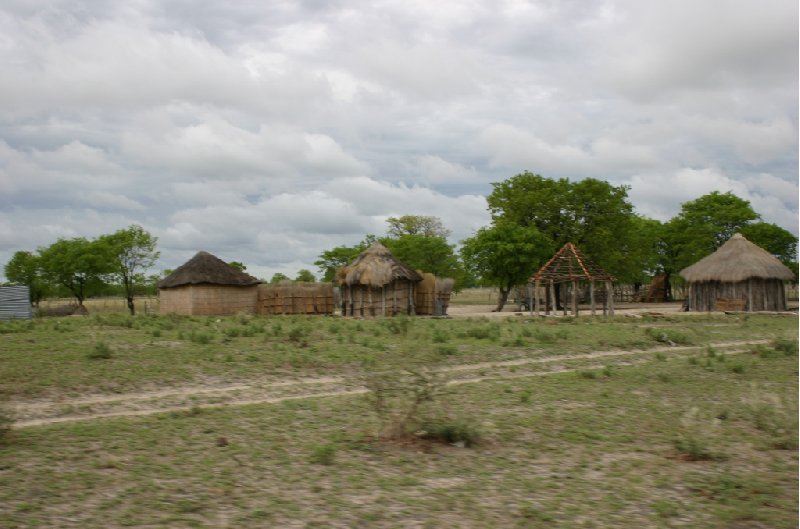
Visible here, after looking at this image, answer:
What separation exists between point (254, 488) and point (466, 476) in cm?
191

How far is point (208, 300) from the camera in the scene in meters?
36.4

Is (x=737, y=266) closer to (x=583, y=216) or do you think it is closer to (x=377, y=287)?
(x=583, y=216)

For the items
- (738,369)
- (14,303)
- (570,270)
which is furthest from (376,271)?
(738,369)

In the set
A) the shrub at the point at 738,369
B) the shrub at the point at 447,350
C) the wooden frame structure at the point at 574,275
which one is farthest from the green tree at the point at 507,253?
the shrub at the point at 738,369

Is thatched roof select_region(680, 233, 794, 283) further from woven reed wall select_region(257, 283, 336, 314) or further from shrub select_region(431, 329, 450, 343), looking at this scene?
shrub select_region(431, 329, 450, 343)

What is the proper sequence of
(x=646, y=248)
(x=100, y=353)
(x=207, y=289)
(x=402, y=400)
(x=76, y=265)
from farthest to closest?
1. (x=646, y=248)
2. (x=76, y=265)
3. (x=207, y=289)
4. (x=100, y=353)
5. (x=402, y=400)

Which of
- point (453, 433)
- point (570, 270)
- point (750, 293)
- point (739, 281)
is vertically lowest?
point (453, 433)

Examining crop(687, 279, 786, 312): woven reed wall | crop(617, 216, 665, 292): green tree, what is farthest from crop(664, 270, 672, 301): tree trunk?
crop(687, 279, 786, 312): woven reed wall

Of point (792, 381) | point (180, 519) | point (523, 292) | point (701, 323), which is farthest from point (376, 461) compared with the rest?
point (523, 292)

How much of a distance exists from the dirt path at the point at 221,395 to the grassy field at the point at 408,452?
0.68 ft

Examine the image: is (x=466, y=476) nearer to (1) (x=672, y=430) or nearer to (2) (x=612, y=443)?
(2) (x=612, y=443)

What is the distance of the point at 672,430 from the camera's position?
857 cm

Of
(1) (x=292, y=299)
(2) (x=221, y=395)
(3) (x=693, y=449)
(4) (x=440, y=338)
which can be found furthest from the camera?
(1) (x=292, y=299)

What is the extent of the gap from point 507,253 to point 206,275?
698 inches
